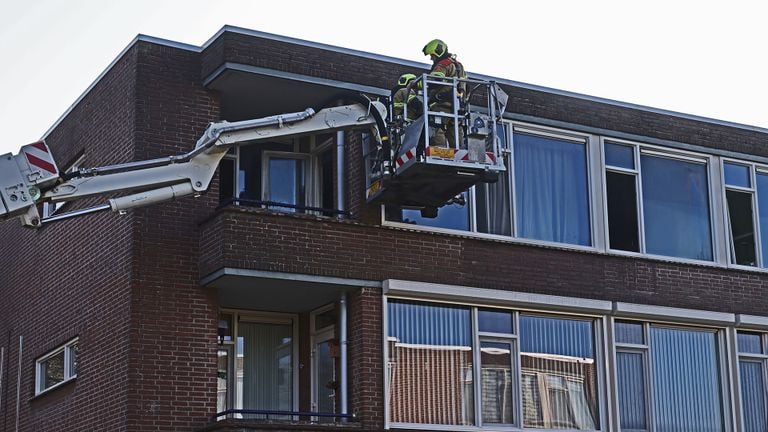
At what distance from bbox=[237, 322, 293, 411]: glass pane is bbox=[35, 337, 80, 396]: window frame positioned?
2.37 metres

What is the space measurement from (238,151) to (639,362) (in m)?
6.65

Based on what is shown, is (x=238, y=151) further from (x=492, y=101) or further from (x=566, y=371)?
(x=566, y=371)

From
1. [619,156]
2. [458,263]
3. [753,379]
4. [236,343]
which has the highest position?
[619,156]

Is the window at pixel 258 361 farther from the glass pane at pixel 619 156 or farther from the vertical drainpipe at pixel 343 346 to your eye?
the glass pane at pixel 619 156

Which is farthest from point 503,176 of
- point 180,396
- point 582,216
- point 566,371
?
point 180,396

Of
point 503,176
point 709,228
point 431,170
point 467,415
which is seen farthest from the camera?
point 709,228

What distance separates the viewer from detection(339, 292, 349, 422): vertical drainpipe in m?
17.4

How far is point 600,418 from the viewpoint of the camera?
748 inches

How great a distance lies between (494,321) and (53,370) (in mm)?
6771

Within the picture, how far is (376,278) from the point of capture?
17625mm

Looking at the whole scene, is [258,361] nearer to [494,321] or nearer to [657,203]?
[494,321]

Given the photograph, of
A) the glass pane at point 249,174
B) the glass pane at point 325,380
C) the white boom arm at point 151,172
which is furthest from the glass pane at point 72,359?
the white boom arm at point 151,172

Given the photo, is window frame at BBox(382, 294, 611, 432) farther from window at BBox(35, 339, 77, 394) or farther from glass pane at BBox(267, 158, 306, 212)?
window at BBox(35, 339, 77, 394)

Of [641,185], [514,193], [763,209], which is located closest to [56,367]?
[514,193]
